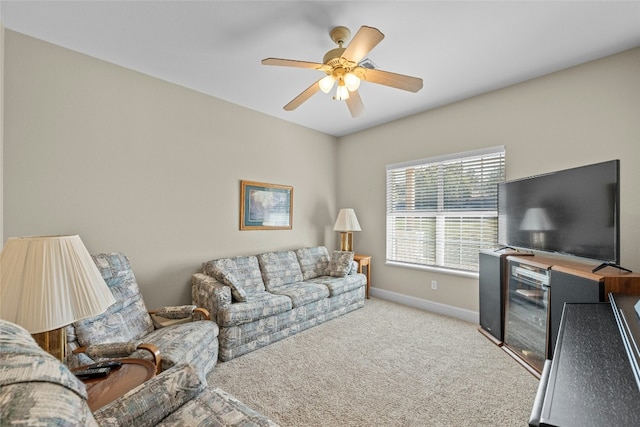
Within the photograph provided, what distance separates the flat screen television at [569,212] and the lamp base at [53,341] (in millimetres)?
3282

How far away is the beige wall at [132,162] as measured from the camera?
226cm

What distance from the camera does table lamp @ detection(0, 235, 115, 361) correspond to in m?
1.11

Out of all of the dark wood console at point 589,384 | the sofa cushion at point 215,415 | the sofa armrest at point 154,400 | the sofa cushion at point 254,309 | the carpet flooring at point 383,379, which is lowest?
the carpet flooring at point 383,379

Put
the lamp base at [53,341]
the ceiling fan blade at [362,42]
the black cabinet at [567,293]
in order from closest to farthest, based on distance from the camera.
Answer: the lamp base at [53,341], the ceiling fan blade at [362,42], the black cabinet at [567,293]

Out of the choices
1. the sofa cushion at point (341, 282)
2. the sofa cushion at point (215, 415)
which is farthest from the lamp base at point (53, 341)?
the sofa cushion at point (341, 282)

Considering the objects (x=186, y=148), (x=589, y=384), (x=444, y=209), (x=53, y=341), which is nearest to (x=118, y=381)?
(x=53, y=341)

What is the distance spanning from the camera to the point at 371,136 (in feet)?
15.0

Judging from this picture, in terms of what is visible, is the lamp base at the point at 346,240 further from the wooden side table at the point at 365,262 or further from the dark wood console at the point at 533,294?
the dark wood console at the point at 533,294

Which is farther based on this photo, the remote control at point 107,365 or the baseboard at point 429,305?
the baseboard at point 429,305

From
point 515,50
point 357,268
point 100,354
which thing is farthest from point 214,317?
point 515,50

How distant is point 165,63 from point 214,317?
8.21ft

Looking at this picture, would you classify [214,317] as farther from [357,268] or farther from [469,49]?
[469,49]

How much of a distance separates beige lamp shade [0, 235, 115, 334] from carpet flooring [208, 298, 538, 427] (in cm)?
134

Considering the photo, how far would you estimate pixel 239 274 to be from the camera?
129 inches
